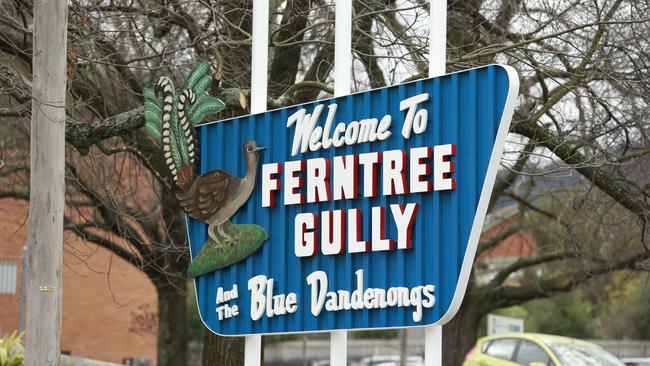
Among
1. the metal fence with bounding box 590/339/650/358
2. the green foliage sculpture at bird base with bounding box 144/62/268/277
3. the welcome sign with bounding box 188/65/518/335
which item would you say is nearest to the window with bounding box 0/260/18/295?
the metal fence with bounding box 590/339/650/358

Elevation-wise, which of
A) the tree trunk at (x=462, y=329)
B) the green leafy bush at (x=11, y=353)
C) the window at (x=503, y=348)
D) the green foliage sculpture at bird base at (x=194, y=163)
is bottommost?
the green leafy bush at (x=11, y=353)

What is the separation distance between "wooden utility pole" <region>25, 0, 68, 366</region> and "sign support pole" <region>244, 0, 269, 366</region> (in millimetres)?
1915

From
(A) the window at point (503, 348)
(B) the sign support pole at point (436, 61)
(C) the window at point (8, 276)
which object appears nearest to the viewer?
(B) the sign support pole at point (436, 61)

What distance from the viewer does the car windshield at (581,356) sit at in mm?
17703

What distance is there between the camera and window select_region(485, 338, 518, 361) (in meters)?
18.5

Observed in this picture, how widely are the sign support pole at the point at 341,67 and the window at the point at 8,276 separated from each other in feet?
86.1

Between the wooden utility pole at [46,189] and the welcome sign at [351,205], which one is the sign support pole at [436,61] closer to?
the welcome sign at [351,205]

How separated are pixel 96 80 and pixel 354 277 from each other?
26.0 ft

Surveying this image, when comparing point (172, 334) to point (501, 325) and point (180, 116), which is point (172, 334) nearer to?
point (501, 325)

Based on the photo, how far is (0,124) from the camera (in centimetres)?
2155

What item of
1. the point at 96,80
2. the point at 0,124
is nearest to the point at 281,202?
the point at 96,80

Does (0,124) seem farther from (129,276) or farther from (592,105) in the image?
(129,276)

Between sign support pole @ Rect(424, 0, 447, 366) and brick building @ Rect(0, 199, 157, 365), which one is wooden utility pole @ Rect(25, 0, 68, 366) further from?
brick building @ Rect(0, 199, 157, 365)

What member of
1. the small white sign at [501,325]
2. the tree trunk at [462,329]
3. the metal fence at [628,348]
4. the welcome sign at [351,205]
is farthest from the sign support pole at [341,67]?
the metal fence at [628,348]
